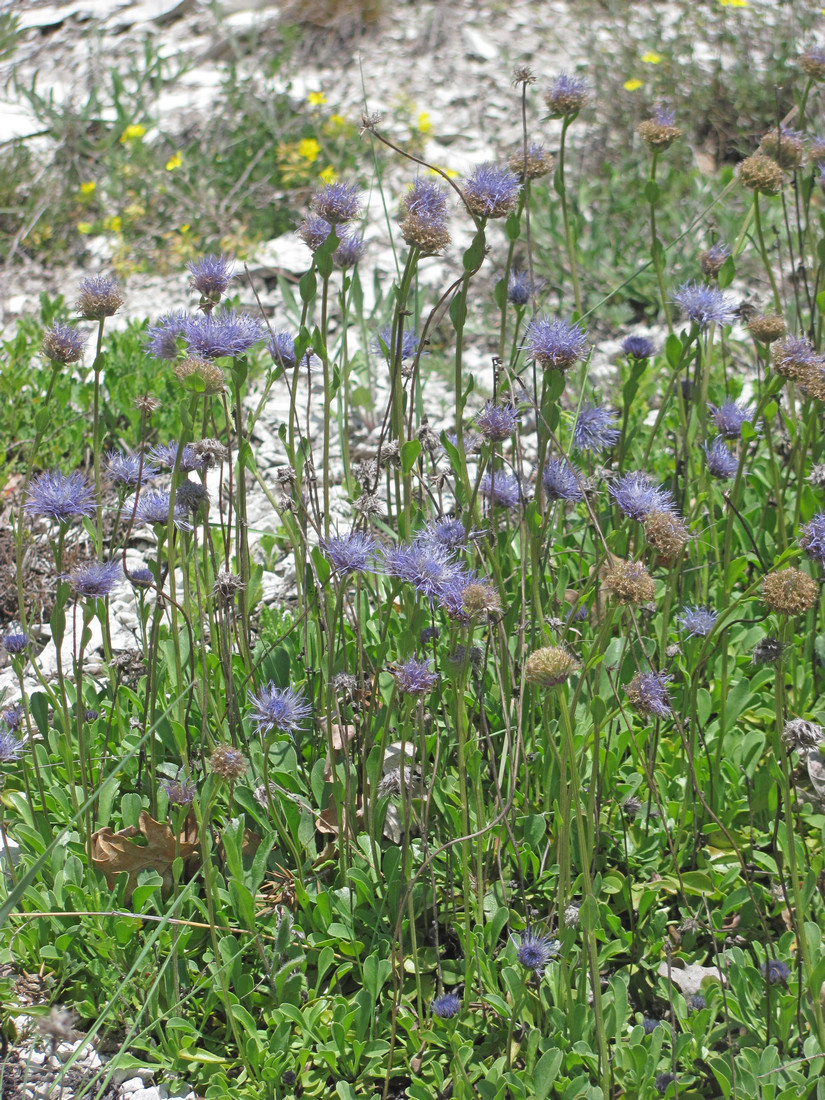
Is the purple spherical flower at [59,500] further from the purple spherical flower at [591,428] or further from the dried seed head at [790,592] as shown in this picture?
the dried seed head at [790,592]

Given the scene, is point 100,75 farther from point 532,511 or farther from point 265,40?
point 532,511

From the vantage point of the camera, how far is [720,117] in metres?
6.15

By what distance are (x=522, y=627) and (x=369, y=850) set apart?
25.4 inches

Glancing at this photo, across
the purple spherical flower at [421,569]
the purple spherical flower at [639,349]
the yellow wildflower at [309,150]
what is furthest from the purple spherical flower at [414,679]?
the yellow wildflower at [309,150]

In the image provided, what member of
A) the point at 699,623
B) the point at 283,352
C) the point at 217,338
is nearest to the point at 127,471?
the point at 217,338

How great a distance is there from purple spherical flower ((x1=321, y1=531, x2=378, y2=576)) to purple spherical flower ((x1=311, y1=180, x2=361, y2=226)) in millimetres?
657

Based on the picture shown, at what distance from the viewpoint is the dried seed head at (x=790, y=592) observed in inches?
62.8

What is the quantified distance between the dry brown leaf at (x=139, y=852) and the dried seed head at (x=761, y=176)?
2.05 meters

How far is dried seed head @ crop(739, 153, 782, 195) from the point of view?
7.84ft

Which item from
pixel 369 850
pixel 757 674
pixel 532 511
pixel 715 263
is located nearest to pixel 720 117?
pixel 715 263

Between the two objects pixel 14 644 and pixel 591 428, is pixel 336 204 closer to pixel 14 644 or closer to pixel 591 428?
pixel 591 428

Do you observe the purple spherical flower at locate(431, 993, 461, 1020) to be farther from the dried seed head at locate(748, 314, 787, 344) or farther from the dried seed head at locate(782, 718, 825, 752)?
the dried seed head at locate(748, 314, 787, 344)

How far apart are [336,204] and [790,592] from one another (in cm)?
117

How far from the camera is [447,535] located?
2.03 metres
